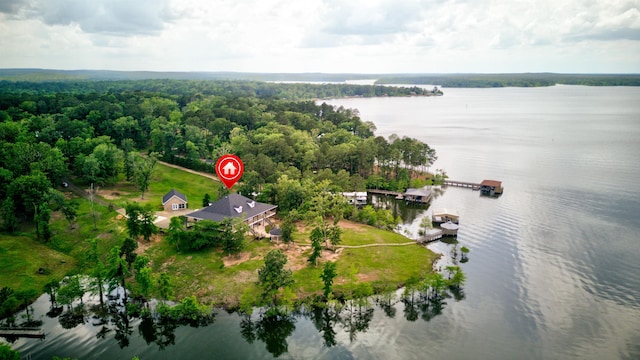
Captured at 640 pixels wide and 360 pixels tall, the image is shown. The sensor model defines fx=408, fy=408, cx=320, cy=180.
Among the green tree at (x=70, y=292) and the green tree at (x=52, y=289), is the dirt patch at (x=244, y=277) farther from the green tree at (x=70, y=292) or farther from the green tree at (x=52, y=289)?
the green tree at (x=52, y=289)

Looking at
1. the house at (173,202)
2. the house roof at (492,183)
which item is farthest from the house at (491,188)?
the house at (173,202)

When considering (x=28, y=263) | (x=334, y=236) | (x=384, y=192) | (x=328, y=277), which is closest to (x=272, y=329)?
(x=328, y=277)

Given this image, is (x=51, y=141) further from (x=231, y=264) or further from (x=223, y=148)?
(x=231, y=264)

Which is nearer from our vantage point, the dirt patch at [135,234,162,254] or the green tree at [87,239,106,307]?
the green tree at [87,239,106,307]

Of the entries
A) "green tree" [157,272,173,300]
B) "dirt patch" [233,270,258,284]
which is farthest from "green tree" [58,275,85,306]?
"dirt patch" [233,270,258,284]

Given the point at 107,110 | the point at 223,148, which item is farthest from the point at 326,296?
the point at 107,110

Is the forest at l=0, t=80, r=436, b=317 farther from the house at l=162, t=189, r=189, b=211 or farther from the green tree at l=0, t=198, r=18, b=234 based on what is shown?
the house at l=162, t=189, r=189, b=211

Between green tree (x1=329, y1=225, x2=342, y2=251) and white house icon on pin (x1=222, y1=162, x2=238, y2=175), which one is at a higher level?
white house icon on pin (x1=222, y1=162, x2=238, y2=175)

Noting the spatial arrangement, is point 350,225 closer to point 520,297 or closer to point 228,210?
point 228,210
